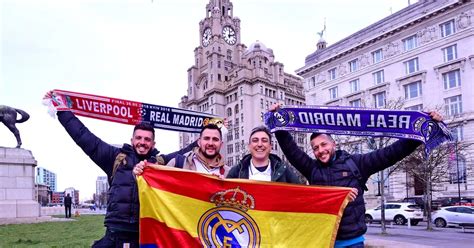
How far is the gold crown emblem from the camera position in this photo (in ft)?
17.1

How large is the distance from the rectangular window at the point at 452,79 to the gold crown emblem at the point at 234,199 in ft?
160

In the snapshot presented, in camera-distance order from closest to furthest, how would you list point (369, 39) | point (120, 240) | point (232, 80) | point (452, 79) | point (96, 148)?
point (120, 240), point (96, 148), point (452, 79), point (369, 39), point (232, 80)

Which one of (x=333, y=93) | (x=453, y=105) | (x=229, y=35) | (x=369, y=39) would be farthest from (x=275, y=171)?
(x=229, y=35)

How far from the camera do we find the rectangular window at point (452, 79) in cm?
4737

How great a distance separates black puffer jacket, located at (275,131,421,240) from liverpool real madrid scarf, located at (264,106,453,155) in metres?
0.41

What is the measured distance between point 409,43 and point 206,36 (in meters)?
82.8

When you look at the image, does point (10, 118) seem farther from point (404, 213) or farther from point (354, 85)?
point (354, 85)

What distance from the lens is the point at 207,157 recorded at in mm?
5473

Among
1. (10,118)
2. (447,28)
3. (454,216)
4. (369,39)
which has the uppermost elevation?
(369,39)

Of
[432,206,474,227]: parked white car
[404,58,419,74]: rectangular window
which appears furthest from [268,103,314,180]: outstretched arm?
[404,58,419,74]: rectangular window

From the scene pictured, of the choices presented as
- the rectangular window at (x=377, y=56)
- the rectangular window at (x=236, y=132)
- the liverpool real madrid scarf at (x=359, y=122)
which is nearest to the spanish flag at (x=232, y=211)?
the liverpool real madrid scarf at (x=359, y=122)

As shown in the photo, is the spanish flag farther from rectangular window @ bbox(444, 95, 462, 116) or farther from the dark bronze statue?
rectangular window @ bbox(444, 95, 462, 116)

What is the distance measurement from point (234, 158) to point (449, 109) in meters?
72.6

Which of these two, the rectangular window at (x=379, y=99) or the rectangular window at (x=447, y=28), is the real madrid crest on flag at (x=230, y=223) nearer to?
the rectangular window at (x=447, y=28)
